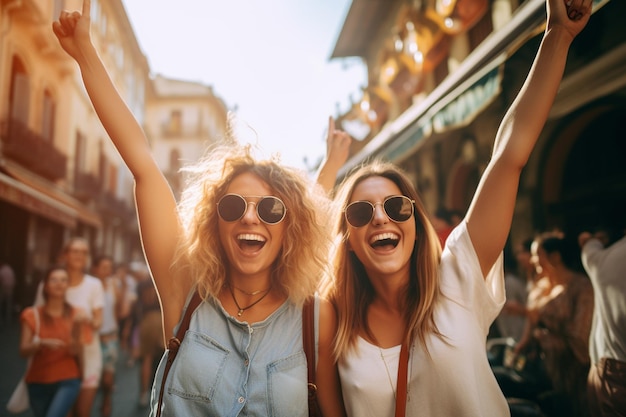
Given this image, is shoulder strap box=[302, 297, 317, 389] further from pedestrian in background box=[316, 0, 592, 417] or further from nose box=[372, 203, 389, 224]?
nose box=[372, 203, 389, 224]

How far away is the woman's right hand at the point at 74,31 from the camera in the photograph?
6.50 feet

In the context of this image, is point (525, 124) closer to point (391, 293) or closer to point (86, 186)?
point (391, 293)

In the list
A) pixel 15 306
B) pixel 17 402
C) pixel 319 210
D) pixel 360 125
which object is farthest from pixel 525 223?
pixel 15 306

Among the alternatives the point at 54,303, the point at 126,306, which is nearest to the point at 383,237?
the point at 54,303

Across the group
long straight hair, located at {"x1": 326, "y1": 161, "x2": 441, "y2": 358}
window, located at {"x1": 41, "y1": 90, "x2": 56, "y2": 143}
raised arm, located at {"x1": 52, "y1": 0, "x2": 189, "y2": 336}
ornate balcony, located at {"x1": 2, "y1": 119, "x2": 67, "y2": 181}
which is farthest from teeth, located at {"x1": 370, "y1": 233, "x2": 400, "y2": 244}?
window, located at {"x1": 41, "y1": 90, "x2": 56, "y2": 143}

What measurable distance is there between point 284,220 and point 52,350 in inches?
122

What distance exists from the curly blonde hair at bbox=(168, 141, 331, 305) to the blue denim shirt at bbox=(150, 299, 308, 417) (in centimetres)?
18

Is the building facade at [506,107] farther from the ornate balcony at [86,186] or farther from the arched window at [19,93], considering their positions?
the ornate balcony at [86,186]

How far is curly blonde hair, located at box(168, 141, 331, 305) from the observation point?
2.04 metres

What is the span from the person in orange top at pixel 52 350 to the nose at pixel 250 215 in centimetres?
300

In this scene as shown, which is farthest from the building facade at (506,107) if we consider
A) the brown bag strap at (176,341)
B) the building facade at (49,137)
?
the building facade at (49,137)

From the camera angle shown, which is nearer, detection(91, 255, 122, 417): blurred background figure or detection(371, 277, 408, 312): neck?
detection(371, 277, 408, 312): neck

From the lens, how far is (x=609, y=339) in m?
2.70

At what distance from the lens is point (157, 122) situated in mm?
43344
